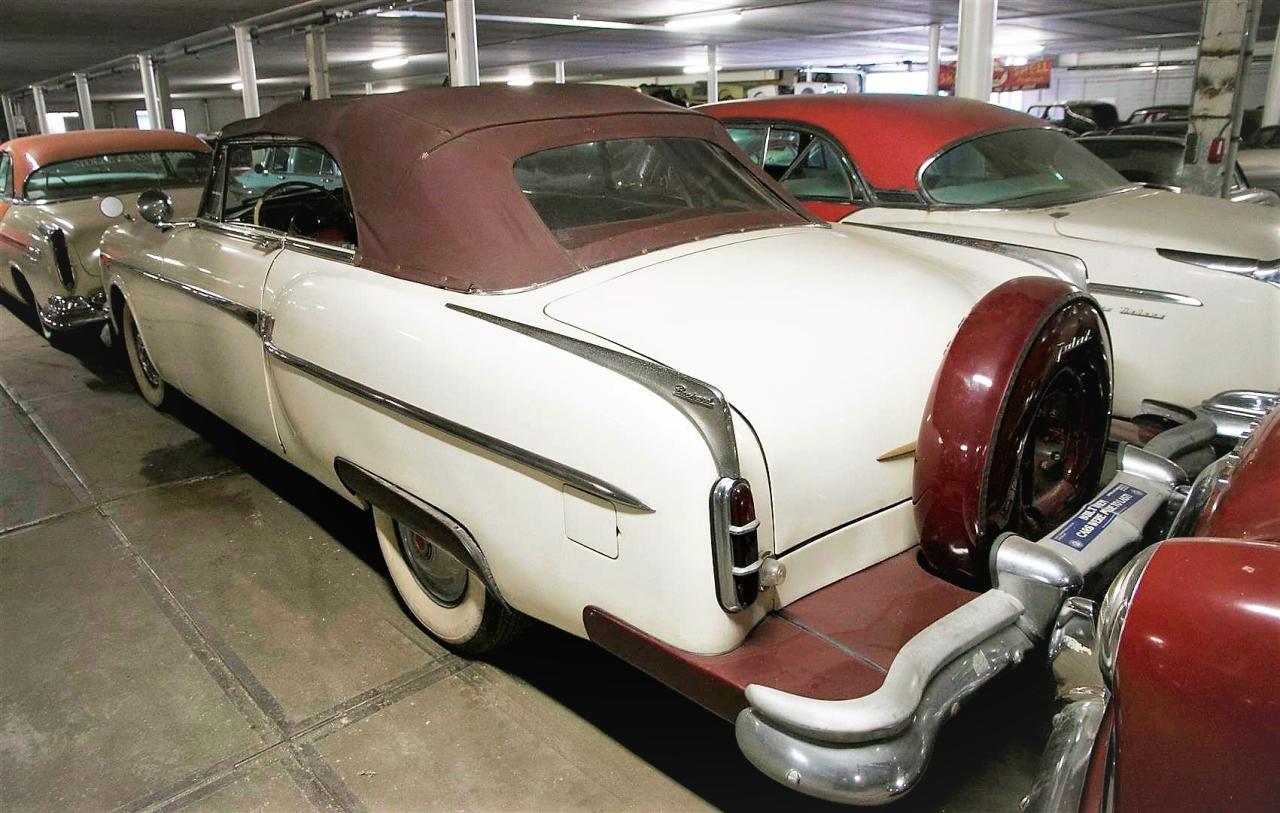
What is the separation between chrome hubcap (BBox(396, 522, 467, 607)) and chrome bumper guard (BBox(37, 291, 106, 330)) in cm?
428

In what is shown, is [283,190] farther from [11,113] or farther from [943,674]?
[11,113]

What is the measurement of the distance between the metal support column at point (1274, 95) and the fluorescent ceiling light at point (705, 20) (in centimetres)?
856

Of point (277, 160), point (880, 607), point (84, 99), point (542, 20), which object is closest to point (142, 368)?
point (277, 160)

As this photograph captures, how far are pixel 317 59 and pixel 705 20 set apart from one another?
581 centimetres

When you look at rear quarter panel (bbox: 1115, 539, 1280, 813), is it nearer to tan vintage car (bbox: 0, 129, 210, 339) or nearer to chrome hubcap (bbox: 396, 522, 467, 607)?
chrome hubcap (bbox: 396, 522, 467, 607)

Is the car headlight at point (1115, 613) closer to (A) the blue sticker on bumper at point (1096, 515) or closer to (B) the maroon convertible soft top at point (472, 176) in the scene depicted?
(A) the blue sticker on bumper at point (1096, 515)

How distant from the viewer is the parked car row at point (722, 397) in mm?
1786

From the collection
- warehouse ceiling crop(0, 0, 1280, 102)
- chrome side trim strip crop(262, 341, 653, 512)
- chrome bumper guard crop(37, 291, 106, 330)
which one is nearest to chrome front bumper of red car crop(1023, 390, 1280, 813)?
chrome side trim strip crop(262, 341, 653, 512)

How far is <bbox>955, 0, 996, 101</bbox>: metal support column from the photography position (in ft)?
26.5

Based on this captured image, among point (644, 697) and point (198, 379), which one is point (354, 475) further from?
point (198, 379)

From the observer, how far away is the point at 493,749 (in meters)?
2.46

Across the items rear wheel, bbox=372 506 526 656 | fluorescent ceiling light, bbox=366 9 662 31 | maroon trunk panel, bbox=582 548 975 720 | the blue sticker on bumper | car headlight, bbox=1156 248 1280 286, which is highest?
fluorescent ceiling light, bbox=366 9 662 31

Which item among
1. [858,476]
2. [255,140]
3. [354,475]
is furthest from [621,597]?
[255,140]

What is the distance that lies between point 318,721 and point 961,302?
2.20m
